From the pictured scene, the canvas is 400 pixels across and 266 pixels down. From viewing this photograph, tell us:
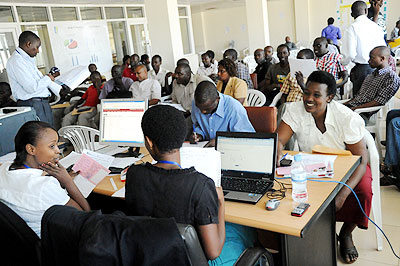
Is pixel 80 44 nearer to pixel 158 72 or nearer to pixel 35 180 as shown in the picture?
pixel 158 72

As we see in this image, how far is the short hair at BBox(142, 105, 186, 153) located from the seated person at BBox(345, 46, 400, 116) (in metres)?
2.70

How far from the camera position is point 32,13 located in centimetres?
907

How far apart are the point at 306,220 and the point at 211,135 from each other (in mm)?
1430

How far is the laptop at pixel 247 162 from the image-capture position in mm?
1950

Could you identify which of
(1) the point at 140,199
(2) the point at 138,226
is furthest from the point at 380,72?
(2) the point at 138,226

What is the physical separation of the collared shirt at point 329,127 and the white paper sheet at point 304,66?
168 cm

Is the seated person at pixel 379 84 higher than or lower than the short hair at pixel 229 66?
lower

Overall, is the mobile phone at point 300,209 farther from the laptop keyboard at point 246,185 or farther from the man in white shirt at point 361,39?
the man in white shirt at point 361,39

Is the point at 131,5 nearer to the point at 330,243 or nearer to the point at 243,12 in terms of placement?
the point at 243,12

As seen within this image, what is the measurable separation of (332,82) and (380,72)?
156 cm

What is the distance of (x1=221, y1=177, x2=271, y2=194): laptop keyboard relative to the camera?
1920mm

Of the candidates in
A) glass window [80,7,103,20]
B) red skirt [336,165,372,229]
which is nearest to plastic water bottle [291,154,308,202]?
red skirt [336,165,372,229]

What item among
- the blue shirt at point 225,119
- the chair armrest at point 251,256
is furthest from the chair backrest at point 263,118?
the chair armrest at point 251,256

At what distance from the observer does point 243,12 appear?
606 inches
